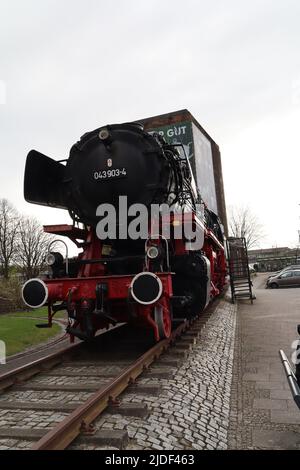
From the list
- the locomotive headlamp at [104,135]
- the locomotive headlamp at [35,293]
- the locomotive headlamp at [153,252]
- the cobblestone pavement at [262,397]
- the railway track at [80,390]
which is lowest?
the cobblestone pavement at [262,397]

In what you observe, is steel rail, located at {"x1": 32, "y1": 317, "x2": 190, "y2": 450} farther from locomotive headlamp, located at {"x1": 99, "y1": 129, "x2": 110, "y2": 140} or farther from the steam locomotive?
locomotive headlamp, located at {"x1": 99, "y1": 129, "x2": 110, "y2": 140}

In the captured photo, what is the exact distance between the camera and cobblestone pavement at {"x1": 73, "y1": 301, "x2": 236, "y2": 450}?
3.28 metres

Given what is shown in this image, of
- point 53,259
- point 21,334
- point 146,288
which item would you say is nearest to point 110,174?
point 53,259

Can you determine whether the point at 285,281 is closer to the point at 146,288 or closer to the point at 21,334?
the point at 21,334

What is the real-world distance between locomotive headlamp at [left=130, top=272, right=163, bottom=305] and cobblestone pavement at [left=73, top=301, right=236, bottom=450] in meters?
0.94

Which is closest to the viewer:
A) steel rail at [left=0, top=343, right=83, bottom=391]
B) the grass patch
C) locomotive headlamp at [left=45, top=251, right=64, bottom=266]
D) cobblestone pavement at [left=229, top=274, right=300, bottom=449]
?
cobblestone pavement at [left=229, top=274, right=300, bottom=449]

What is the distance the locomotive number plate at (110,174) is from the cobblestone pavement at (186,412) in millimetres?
2940

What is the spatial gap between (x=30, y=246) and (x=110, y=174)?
4329 cm

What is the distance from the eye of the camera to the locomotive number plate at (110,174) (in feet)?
20.2

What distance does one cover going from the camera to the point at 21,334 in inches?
435

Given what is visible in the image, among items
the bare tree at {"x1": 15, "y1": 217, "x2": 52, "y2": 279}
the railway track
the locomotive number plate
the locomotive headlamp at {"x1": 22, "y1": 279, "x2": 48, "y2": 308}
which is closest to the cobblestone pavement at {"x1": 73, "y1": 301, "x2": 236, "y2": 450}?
the railway track

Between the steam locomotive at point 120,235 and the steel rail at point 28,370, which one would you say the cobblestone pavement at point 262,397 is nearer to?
the steam locomotive at point 120,235

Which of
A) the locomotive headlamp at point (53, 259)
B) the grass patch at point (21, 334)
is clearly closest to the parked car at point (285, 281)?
the grass patch at point (21, 334)
